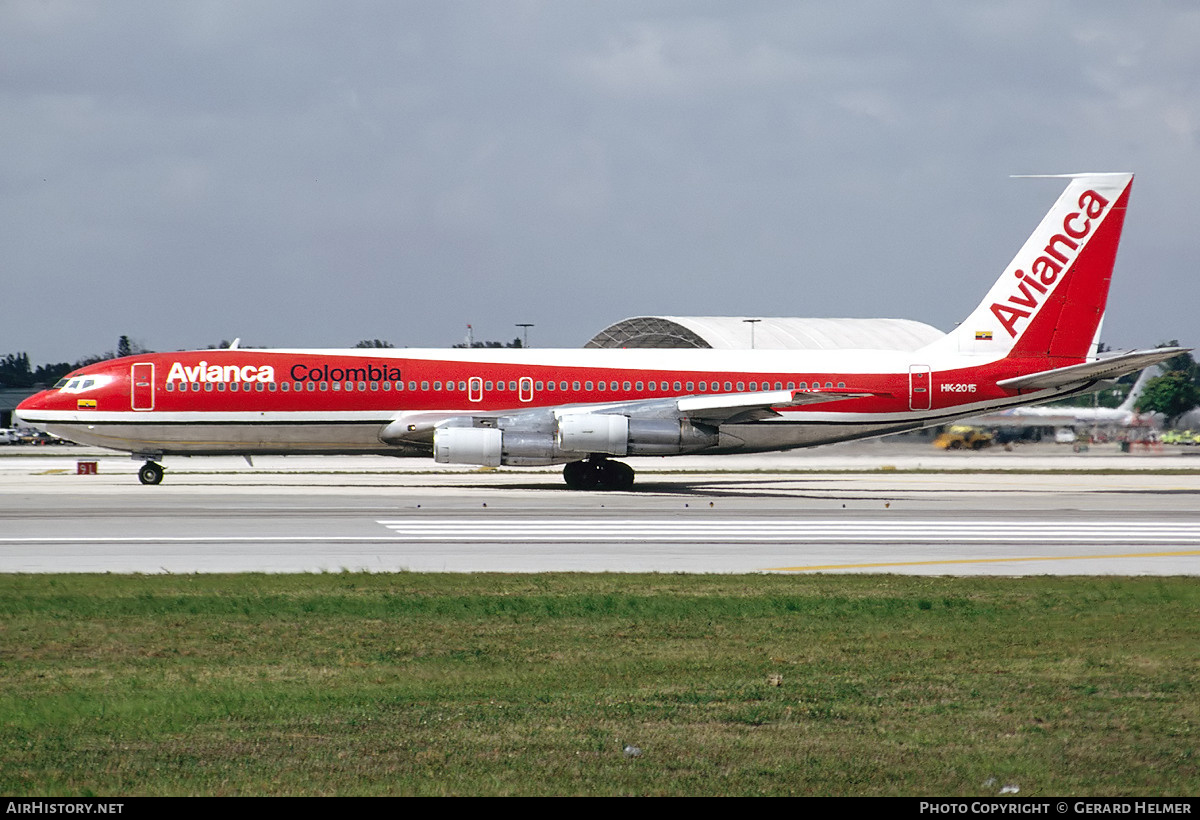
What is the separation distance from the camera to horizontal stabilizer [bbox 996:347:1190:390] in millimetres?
34062

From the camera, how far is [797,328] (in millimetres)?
91750

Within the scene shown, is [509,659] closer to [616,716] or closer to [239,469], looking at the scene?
[616,716]

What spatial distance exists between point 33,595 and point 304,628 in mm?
4028

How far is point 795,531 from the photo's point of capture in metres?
24.0

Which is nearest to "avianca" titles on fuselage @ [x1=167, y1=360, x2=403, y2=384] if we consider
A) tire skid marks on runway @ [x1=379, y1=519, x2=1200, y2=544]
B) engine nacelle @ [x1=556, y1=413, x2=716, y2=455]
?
→ engine nacelle @ [x1=556, y1=413, x2=716, y2=455]

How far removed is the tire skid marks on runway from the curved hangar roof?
57853 millimetres

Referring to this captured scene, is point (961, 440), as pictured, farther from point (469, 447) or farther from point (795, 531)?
point (795, 531)

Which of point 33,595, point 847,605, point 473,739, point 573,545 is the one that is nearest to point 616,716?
point 473,739

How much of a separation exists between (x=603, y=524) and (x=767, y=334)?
218 ft

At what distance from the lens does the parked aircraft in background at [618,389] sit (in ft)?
119

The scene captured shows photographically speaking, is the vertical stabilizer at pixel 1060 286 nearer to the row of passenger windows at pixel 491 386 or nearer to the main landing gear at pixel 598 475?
the row of passenger windows at pixel 491 386

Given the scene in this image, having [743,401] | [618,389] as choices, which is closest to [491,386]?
[618,389]

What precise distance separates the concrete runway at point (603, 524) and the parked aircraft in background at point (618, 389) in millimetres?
1629
